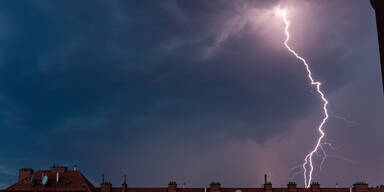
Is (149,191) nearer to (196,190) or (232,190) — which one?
(196,190)

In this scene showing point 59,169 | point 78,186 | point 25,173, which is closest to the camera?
point 78,186

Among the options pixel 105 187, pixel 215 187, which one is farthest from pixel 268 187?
pixel 105 187

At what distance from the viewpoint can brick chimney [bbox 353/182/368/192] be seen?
68.8 metres

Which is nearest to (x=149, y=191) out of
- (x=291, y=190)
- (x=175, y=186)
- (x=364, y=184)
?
(x=175, y=186)

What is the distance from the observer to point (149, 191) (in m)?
71.0

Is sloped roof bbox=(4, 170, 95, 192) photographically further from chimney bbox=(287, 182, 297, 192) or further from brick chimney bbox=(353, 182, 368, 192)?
brick chimney bbox=(353, 182, 368, 192)

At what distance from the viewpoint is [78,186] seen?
226 feet

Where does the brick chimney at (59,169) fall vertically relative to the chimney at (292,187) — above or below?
above

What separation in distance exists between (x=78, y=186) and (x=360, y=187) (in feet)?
152

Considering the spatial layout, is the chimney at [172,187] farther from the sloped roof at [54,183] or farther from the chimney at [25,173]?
the chimney at [25,173]

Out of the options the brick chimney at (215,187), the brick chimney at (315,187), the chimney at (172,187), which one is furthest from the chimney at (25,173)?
the brick chimney at (315,187)

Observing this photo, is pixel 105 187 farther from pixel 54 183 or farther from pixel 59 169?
pixel 59 169

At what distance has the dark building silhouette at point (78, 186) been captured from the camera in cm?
6881

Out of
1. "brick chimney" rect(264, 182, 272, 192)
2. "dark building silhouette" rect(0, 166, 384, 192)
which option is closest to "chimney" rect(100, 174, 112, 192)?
"dark building silhouette" rect(0, 166, 384, 192)
